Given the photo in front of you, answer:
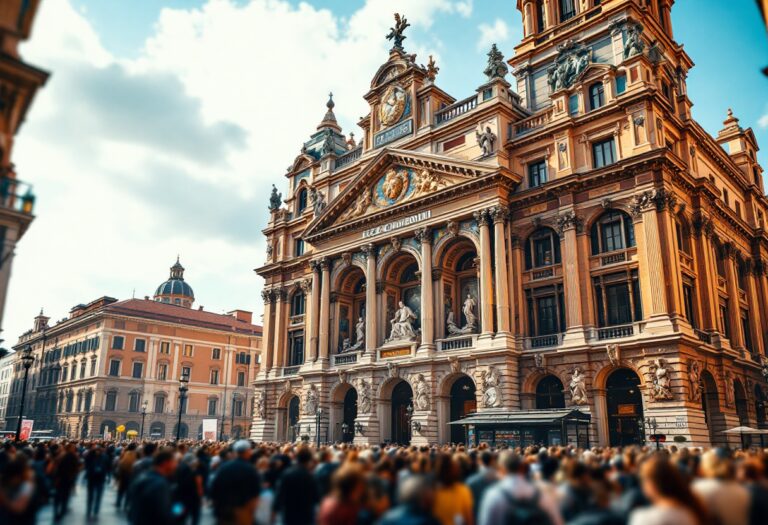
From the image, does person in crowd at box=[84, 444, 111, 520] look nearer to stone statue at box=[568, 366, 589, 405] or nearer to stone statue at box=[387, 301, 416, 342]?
stone statue at box=[568, 366, 589, 405]

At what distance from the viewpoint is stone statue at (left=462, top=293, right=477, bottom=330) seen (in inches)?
1458

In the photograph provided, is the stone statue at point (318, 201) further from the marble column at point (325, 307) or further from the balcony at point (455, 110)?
the balcony at point (455, 110)

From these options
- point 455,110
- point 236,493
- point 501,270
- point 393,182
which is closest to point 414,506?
point 236,493

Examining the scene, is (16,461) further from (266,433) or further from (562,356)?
(266,433)

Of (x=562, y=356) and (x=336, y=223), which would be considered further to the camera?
(x=336, y=223)

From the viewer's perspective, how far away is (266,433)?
160 ft

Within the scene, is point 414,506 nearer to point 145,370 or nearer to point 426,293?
point 426,293

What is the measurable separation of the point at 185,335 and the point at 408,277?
4868cm

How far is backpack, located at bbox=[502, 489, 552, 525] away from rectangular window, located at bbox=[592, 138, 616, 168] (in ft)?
102

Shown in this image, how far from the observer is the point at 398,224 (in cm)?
4156

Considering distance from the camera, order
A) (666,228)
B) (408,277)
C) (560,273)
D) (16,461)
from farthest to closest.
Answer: (408,277)
(560,273)
(666,228)
(16,461)

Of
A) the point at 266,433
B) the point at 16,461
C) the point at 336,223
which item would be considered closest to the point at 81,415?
the point at 266,433

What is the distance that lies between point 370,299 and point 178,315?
2005 inches

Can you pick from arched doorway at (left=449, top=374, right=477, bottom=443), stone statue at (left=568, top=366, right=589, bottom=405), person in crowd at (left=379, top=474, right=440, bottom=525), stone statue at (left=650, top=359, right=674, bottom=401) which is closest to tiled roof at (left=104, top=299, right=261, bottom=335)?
arched doorway at (left=449, top=374, right=477, bottom=443)
